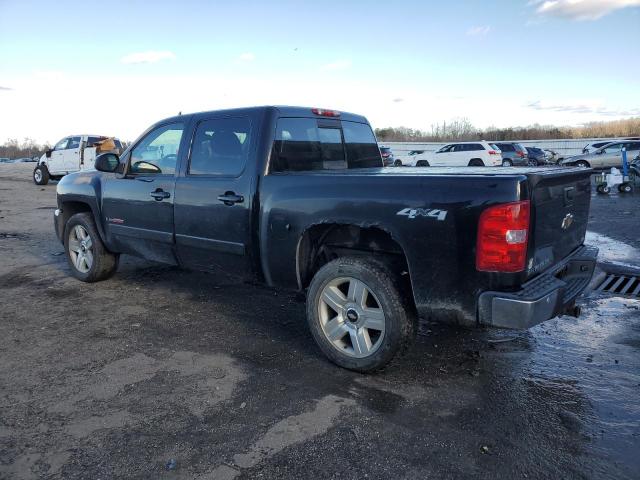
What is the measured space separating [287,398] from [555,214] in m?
2.17

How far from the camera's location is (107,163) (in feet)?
18.1

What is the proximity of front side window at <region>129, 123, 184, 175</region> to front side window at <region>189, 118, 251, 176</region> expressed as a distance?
0.31 meters

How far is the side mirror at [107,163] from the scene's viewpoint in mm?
5500

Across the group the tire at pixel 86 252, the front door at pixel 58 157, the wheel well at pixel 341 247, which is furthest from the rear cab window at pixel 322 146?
the front door at pixel 58 157

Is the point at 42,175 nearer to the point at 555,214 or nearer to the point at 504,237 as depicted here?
the point at 555,214

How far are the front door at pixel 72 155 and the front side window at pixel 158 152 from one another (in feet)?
54.7

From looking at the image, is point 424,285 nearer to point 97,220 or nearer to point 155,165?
point 155,165

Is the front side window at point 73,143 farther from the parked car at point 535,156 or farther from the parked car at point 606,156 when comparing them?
the parked car at point 535,156

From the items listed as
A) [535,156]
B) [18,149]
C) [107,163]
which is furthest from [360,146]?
[18,149]

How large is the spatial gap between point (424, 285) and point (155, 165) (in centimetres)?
319

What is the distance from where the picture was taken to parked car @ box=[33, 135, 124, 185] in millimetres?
20203

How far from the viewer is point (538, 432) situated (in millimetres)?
2916

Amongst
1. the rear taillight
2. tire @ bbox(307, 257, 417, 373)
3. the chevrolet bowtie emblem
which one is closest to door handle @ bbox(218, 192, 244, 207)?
tire @ bbox(307, 257, 417, 373)

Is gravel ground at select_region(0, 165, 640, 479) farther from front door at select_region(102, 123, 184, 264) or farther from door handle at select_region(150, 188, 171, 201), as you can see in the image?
door handle at select_region(150, 188, 171, 201)
